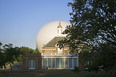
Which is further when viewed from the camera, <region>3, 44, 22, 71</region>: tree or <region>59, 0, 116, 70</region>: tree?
<region>3, 44, 22, 71</region>: tree

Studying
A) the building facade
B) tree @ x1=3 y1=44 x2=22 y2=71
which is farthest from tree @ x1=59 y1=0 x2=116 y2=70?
the building facade

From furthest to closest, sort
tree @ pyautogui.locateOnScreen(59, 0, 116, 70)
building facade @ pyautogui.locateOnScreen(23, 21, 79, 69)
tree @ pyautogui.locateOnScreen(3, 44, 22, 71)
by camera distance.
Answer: building facade @ pyautogui.locateOnScreen(23, 21, 79, 69)
tree @ pyautogui.locateOnScreen(3, 44, 22, 71)
tree @ pyautogui.locateOnScreen(59, 0, 116, 70)

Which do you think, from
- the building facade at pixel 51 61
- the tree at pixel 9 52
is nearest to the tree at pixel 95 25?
the tree at pixel 9 52

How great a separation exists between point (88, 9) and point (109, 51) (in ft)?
16.2

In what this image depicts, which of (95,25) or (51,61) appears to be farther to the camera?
(51,61)

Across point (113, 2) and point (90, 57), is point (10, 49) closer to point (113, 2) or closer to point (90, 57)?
point (90, 57)

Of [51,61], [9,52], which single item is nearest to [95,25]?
[9,52]

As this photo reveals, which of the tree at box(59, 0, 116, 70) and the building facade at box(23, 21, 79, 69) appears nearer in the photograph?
the tree at box(59, 0, 116, 70)

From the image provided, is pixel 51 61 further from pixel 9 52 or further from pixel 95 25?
pixel 95 25

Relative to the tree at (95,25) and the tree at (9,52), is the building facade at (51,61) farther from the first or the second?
Result: the tree at (95,25)

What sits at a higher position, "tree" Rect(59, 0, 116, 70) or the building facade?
"tree" Rect(59, 0, 116, 70)

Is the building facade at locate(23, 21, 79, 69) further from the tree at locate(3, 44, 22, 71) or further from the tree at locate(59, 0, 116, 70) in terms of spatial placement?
the tree at locate(59, 0, 116, 70)

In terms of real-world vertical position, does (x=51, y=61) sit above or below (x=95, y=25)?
below

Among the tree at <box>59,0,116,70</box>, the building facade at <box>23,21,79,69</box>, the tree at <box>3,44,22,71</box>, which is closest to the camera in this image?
the tree at <box>59,0,116,70</box>
